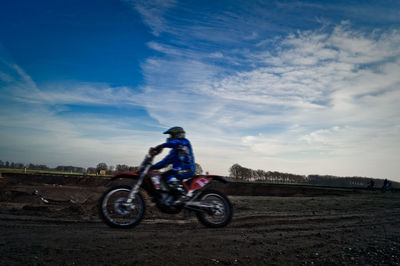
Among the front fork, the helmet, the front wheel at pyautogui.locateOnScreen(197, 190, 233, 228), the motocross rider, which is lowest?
the front wheel at pyautogui.locateOnScreen(197, 190, 233, 228)

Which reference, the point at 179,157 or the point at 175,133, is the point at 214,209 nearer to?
the point at 179,157

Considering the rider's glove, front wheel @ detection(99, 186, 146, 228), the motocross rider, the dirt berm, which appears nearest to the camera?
front wheel @ detection(99, 186, 146, 228)

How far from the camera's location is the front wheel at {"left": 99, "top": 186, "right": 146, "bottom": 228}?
20.4 feet

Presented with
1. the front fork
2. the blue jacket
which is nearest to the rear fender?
the blue jacket

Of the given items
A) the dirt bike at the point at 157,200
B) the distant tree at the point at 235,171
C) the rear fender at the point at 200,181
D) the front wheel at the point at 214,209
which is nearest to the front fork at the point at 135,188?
the dirt bike at the point at 157,200

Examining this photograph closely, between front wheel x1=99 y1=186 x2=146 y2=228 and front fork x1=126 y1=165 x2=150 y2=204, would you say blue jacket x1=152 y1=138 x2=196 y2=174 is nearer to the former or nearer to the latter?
front fork x1=126 y1=165 x2=150 y2=204

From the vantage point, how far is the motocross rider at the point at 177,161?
658cm

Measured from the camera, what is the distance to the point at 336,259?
4.02 meters

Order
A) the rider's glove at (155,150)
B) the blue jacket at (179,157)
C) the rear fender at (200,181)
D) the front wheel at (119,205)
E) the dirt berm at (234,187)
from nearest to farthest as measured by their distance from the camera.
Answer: the front wheel at (119,205) → the rider's glove at (155,150) → the blue jacket at (179,157) → the rear fender at (200,181) → the dirt berm at (234,187)

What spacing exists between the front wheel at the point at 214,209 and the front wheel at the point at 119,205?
1.69m

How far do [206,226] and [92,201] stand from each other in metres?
11.1

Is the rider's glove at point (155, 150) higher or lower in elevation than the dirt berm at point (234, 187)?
higher

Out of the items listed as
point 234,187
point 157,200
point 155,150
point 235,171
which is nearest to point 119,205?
point 157,200

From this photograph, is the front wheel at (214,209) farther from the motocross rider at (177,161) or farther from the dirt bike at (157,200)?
the motocross rider at (177,161)
